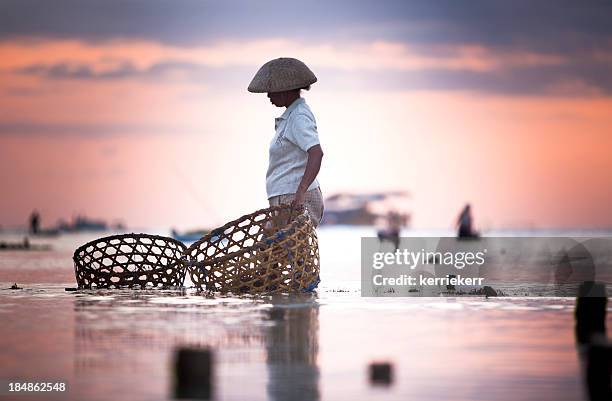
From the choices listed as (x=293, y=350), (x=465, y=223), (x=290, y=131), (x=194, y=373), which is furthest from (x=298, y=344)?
(x=465, y=223)

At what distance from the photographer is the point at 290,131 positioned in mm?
13891

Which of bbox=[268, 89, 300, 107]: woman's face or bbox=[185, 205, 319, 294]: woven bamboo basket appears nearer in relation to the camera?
bbox=[185, 205, 319, 294]: woven bamboo basket

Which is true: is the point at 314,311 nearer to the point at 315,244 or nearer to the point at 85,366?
the point at 315,244

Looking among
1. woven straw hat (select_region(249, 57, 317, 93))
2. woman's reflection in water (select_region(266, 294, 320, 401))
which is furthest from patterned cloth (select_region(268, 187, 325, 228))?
Result: woman's reflection in water (select_region(266, 294, 320, 401))

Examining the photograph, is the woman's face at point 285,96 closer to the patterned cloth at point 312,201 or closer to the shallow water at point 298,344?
the patterned cloth at point 312,201

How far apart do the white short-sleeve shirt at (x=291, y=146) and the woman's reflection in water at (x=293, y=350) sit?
1.59m

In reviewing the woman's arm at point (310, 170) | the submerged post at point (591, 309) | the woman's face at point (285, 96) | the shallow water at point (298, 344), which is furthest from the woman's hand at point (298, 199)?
the submerged post at point (591, 309)

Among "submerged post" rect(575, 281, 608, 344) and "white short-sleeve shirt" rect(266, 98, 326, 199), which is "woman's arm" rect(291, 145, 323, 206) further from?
"submerged post" rect(575, 281, 608, 344)

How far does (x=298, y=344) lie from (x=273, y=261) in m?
4.69

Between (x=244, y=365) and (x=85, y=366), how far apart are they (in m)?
0.94

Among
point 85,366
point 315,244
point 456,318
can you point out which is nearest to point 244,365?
point 85,366

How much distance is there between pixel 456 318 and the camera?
11297 millimetres

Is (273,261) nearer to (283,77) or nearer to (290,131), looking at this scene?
(290,131)

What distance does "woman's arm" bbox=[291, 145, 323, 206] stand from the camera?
13594mm
